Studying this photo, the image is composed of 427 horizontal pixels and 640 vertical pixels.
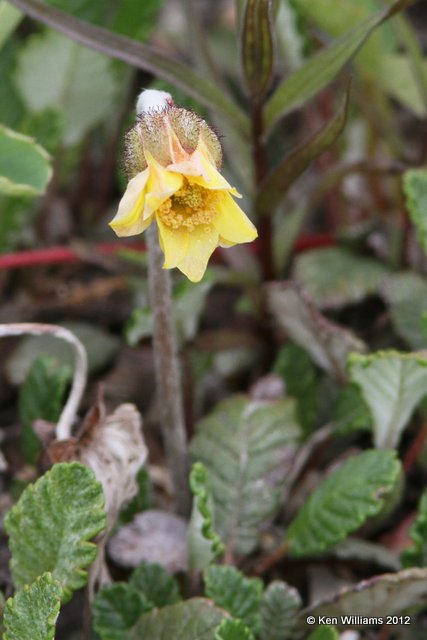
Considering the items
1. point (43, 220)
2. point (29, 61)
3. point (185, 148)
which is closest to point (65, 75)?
point (29, 61)

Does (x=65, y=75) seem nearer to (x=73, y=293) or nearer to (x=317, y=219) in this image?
(x=73, y=293)

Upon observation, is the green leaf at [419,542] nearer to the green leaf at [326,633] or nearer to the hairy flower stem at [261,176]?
the green leaf at [326,633]

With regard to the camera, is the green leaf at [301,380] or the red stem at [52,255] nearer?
the green leaf at [301,380]

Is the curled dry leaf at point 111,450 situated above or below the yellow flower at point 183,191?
below

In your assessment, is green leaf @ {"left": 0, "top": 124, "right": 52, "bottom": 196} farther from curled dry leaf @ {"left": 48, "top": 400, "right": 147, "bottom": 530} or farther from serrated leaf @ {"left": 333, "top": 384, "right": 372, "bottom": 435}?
serrated leaf @ {"left": 333, "top": 384, "right": 372, "bottom": 435}

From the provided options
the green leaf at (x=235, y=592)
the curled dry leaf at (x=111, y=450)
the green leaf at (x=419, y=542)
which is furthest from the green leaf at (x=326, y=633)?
the curled dry leaf at (x=111, y=450)

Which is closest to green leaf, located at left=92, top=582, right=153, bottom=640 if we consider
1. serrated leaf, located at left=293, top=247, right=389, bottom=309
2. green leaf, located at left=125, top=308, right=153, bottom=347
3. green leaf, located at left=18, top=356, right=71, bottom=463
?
green leaf, located at left=18, top=356, right=71, bottom=463

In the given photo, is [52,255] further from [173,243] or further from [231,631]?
[231,631]
